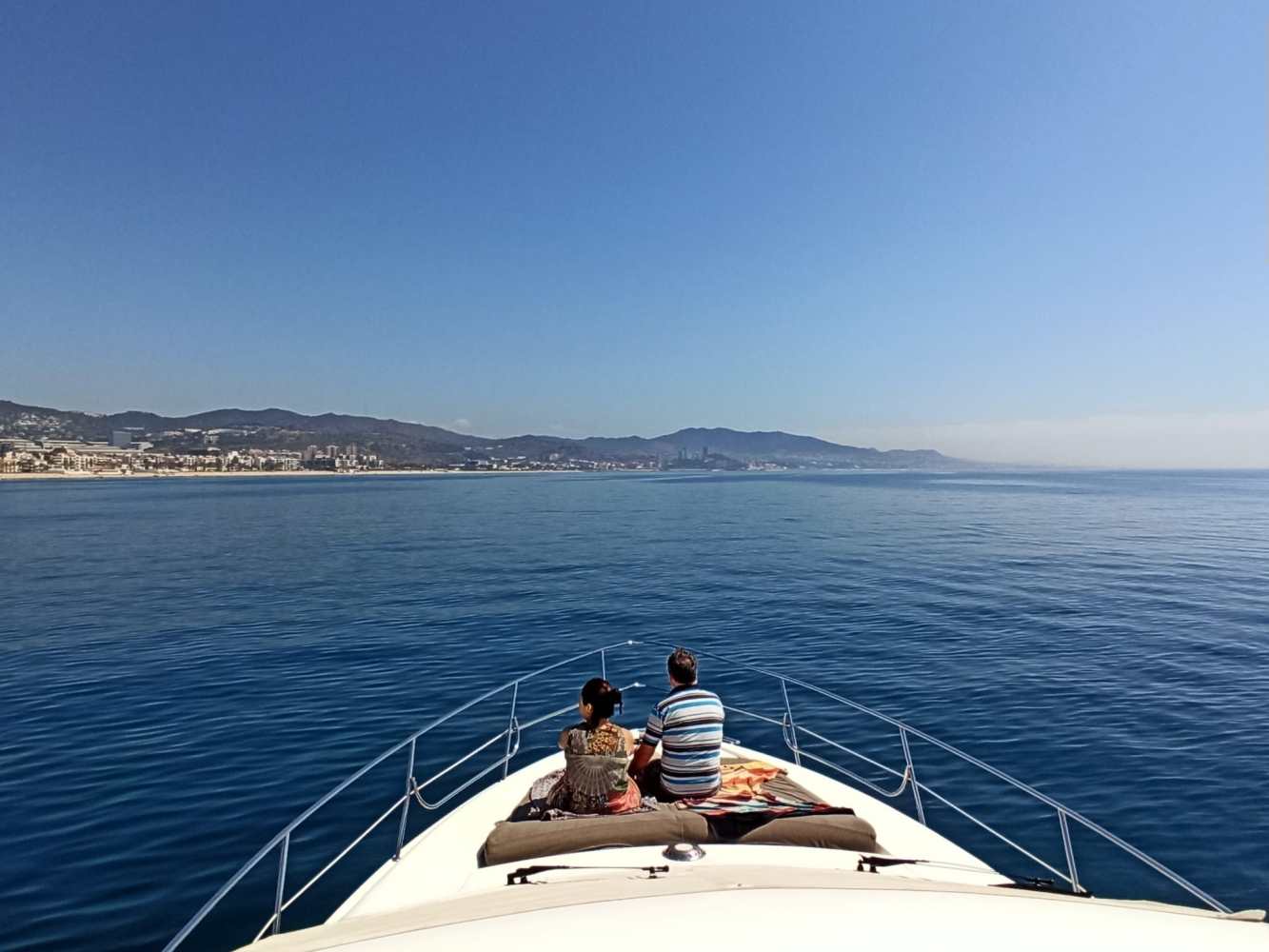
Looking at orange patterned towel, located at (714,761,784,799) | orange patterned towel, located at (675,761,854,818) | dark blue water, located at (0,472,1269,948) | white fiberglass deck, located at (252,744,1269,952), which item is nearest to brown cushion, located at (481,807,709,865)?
orange patterned towel, located at (675,761,854,818)

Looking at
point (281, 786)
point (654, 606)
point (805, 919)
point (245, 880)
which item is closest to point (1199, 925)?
point (805, 919)

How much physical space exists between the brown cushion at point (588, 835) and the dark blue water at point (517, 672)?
11.3ft

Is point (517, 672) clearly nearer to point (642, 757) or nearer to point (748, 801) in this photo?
point (642, 757)

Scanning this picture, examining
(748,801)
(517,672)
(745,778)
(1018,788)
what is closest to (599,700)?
(748,801)

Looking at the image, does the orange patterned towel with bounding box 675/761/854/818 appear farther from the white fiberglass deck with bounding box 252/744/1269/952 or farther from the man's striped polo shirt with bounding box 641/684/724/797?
the white fiberglass deck with bounding box 252/744/1269/952

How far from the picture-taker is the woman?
18.3ft

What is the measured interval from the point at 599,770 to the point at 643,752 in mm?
640

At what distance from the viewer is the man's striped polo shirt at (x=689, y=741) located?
19.5 ft

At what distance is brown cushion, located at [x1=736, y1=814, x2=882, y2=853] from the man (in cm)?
72

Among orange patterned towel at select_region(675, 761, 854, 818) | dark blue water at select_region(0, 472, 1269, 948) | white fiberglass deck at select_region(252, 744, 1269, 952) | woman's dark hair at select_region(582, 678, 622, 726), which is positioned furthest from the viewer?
dark blue water at select_region(0, 472, 1269, 948)

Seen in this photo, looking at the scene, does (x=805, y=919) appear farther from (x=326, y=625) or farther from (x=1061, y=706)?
(x=326, y=625)

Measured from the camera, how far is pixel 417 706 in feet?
46.7

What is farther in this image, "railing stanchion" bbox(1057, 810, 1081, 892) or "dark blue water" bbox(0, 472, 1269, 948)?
"dark blue water" bbox(0, 472, 1269, 948)

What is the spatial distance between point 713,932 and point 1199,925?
1.97 meters
